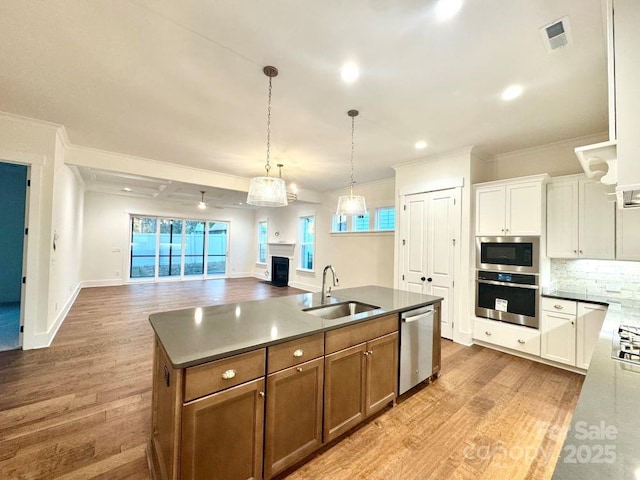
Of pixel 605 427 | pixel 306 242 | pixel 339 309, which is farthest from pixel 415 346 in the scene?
pixel 306 242

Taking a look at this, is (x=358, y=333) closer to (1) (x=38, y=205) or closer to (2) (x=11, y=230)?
(1) (x=38, y=205)

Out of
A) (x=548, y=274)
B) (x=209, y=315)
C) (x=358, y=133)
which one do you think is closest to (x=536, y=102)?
(x=358, y=133)

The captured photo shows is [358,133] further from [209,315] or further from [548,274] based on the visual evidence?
[548,274]

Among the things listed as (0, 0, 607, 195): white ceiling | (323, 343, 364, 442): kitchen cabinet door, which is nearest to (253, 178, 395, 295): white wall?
(0, 0, 607, 195): white ceiling

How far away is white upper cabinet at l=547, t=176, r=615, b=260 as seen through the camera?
9.84 feet

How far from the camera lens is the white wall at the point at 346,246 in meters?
5.86

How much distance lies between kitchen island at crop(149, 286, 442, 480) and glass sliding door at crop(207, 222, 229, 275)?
8.41 m

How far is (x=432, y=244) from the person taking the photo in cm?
427

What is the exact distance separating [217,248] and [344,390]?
9201mm

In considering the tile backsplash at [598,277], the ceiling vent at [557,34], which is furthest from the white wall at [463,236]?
the ceiling vent at [557,34]

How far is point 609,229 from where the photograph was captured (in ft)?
9.76

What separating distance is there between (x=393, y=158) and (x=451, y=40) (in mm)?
2646

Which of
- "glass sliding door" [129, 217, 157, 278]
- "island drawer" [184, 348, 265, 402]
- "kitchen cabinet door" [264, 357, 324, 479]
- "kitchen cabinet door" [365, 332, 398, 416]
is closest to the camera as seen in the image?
"island drawer" [184, 348, 265, 402]

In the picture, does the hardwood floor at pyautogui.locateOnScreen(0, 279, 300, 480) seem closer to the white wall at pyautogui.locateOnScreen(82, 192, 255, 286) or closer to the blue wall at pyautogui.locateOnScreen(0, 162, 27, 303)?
the blue wall at pyautogui.locateOnScreen(0, 162, 27, 303)
